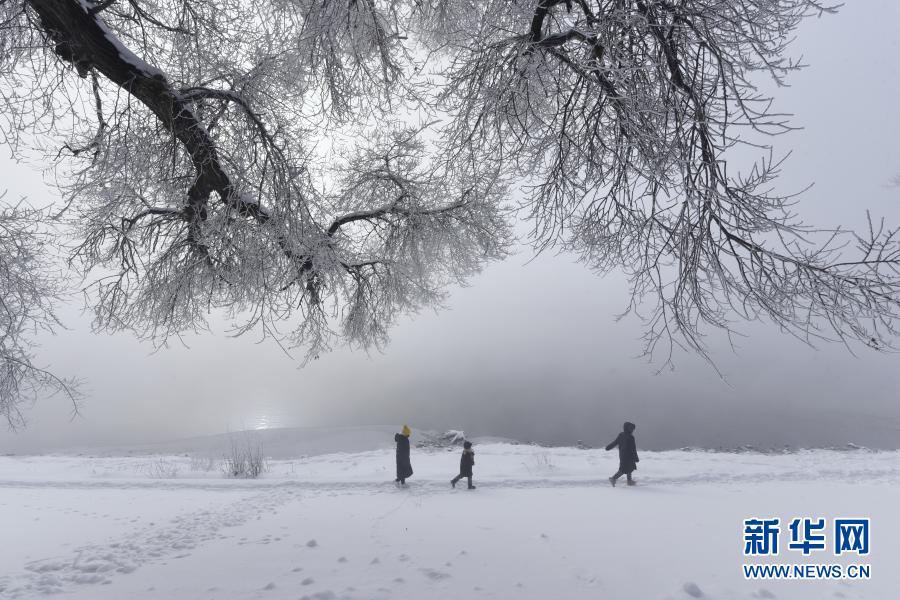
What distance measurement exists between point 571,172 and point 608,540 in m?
4.37

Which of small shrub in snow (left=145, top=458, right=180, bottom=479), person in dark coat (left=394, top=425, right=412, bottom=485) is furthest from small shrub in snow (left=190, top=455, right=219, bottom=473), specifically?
person in dark coat (left=394, top=425, right=412, bottom=485)

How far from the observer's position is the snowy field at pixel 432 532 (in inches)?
160

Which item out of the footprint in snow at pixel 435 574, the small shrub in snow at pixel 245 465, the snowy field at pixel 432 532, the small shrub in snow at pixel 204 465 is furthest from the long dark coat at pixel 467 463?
the small shrub in snow at pixel 204 465

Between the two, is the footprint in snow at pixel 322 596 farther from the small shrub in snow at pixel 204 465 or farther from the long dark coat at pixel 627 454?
the small shrub in snow at pixel 204 465

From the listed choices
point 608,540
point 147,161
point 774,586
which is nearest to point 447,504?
point 608,540

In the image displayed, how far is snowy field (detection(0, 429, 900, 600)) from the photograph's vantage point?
4.07 meters

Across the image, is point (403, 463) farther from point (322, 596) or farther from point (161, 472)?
point (161, 472)

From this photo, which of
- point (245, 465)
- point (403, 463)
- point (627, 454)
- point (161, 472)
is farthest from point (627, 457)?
point (161, 472)

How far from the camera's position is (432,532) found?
5.88 m

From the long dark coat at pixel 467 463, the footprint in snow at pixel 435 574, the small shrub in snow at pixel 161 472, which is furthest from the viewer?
the small shrub in snow at pixel 161 472

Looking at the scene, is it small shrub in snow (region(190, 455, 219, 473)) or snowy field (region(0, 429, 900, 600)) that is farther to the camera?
small shrub in snow (region(190, 455, 219, 473))

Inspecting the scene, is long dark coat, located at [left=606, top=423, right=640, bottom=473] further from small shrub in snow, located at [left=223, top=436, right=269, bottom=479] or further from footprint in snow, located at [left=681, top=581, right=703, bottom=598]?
small shrub in snow, located at [left=223, top=436, right=269, bottom=479]

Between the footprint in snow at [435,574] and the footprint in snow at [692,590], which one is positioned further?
the footprint in snow at [435,574]

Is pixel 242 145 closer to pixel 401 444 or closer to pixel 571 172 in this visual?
pixel 571 172
